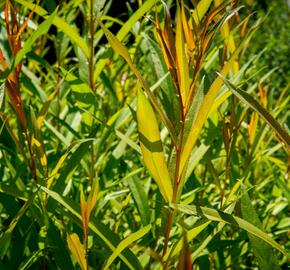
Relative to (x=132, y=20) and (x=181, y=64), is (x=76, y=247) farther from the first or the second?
(x=132, y=20)

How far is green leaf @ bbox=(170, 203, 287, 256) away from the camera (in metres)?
0.68

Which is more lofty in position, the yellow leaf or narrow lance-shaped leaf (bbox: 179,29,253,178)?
narrow lance-shaped leaf (bbox: 179,29,253,178)

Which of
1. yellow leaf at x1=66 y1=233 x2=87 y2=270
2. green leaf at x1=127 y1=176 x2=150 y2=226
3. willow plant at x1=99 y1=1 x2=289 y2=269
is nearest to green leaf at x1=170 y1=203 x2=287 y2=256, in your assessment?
willow plant at x1=99 y1=1 x2=289 y2=269

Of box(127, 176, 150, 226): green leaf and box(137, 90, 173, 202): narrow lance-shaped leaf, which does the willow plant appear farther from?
box(127, 176, 150, 226): green leaf

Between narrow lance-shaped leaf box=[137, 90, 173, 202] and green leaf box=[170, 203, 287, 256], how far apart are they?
0.04 meters

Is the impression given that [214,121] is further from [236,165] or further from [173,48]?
[173,48]

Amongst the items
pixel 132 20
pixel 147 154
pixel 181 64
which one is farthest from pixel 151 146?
pixel 132 20

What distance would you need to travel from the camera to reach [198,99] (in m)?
0.75

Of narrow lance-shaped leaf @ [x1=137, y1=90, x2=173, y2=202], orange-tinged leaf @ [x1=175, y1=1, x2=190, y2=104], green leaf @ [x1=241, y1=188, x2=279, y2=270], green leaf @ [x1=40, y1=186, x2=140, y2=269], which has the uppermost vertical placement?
orange-tinged leaf @ [x1=175, y1=1, x2=190, y2=104]

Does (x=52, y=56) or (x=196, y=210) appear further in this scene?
(x=52, y=56)

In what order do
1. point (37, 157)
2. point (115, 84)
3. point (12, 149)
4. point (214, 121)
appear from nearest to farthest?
point (37, 157) → point (214, 121) → point (12, 149) → point (115, 84)

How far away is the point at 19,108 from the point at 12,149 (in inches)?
15.3

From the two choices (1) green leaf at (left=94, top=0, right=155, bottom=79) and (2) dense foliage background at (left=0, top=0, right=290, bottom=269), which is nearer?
(2) dense foliage background at (left=0, top=0, right=290, bottom=269)

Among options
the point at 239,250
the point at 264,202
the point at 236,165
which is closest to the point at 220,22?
the point at 236,165
